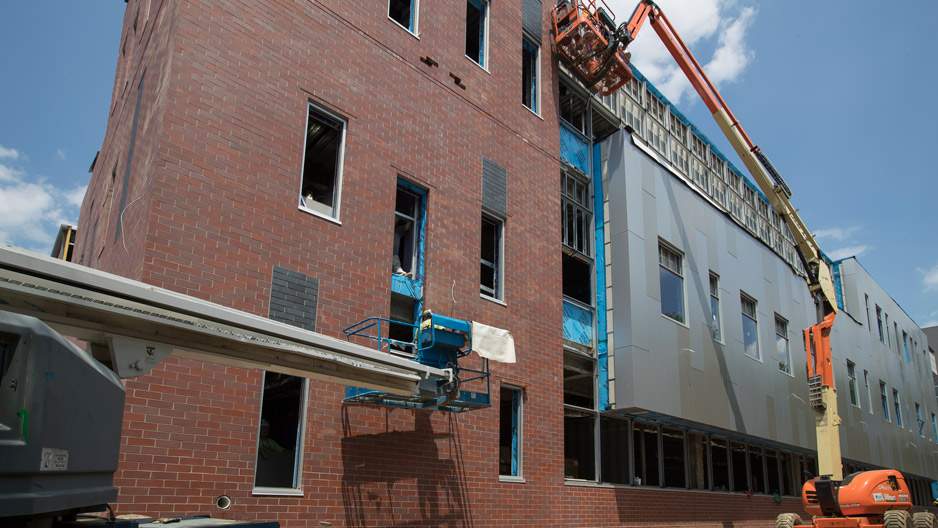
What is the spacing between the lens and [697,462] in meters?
20.4

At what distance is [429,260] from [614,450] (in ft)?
25.0

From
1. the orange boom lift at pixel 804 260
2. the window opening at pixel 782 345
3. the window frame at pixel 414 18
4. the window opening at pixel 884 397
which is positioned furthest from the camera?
the window opening at pixel 884 397

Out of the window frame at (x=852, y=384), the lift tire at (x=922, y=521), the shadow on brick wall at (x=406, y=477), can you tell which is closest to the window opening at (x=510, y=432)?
the shadow on brick wall at (x=406, y=477)

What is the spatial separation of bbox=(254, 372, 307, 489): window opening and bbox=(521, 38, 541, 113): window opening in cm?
1044

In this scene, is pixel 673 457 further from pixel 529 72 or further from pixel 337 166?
pixel 337 166

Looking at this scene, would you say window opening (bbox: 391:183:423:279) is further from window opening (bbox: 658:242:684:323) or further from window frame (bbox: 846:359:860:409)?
window frame (bbox: 846:359:860:409)

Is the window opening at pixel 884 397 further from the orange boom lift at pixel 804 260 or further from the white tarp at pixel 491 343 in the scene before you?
the white tarp at pixel 491 343

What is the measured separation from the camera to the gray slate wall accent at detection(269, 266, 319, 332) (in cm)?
1089

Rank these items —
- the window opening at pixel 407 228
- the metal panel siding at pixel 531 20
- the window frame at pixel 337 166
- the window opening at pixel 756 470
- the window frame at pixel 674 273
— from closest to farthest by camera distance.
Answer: the window frame at pixel 337 166, the window opening at pixel 407 228, the metal panel siding at pixel 531 20, the window frame at pixel 674 273, the window opening at pixel 756 470

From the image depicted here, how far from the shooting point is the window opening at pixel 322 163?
12320 mm

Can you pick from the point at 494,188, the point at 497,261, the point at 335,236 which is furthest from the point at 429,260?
the point at 494,188

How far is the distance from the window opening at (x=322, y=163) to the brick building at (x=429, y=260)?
43 mm

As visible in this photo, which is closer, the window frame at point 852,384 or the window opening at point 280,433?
the window opening at point 280,433

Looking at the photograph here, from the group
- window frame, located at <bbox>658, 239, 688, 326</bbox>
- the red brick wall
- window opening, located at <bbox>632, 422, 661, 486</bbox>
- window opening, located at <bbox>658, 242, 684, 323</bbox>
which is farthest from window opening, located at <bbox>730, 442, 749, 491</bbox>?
the red brick wall
